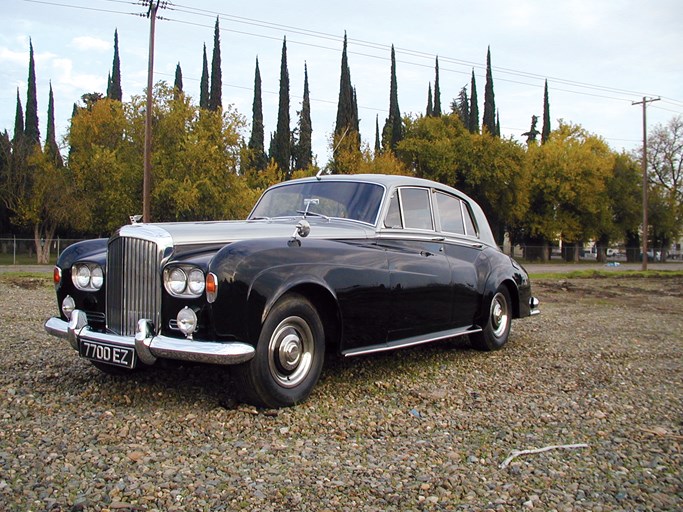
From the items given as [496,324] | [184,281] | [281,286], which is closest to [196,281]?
[184,281]

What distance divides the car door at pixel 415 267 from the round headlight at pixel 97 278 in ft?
7.43

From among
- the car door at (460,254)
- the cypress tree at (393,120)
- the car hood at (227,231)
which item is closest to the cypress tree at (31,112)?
the cypress tree at (393,120)

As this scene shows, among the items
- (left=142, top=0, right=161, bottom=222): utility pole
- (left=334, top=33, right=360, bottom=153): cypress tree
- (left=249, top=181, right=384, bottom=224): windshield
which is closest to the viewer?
(left=249, top=181, right=384, bottom=224): windshield

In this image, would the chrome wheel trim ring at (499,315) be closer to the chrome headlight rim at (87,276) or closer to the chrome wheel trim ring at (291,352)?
the chrome wheel trim ring at (291,352)

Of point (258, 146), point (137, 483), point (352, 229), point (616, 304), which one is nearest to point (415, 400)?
point (352, 229)

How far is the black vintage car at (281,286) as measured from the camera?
393 cm

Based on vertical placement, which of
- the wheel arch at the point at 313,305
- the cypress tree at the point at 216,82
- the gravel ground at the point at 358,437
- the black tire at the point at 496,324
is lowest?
the gravel ground at the point at 358,437

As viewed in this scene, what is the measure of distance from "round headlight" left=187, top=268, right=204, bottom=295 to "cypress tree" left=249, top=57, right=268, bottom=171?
1914 inches

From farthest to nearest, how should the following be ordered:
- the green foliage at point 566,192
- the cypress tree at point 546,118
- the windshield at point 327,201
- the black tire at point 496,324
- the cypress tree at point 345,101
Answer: the cypress tree at point 546,118 < the green foliage at point 566,192 < the cypress tree at point 345,101 < the black tire at point 496,324 < the windshield at point 327,201

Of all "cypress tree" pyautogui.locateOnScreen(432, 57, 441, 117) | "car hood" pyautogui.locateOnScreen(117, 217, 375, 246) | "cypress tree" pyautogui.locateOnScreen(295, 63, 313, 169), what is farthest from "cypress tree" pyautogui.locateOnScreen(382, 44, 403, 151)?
"car hood" pyautogui.locateOnScreen(117, 217, 375, 246)

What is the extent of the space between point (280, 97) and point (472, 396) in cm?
5083

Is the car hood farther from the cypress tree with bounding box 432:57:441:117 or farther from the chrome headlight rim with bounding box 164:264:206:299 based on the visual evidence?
the cypress tree with bounding box 432:57:441:117

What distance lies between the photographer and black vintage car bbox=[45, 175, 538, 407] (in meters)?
3.93

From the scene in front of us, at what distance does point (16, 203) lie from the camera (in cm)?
3647
